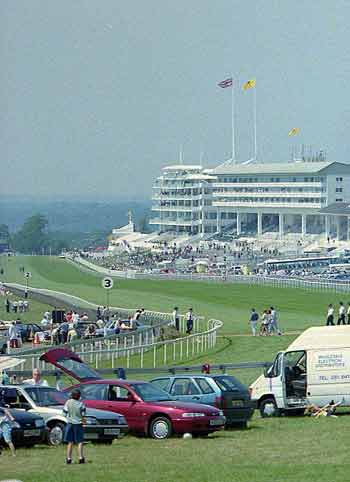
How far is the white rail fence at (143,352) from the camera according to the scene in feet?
117

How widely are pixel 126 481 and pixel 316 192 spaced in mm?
160712

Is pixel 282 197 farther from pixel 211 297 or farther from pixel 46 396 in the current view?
pixel 46 396

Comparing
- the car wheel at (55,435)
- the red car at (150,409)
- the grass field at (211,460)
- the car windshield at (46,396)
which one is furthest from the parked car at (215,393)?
the car wheel at (55,435)

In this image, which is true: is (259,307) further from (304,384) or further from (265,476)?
(265,476)

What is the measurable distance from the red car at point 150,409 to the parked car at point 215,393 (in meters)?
0.95

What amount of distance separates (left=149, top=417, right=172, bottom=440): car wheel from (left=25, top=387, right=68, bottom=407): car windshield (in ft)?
4.52

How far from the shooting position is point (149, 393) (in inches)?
873

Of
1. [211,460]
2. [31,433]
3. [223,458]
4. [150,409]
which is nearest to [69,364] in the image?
[150,409]

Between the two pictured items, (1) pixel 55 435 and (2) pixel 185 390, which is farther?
(2) pixel 185 390

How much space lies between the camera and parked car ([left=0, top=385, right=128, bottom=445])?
21.0 meters

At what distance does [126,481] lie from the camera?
1711 centimetres

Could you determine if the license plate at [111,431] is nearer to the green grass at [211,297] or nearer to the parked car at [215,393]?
the parked car at [215,393]

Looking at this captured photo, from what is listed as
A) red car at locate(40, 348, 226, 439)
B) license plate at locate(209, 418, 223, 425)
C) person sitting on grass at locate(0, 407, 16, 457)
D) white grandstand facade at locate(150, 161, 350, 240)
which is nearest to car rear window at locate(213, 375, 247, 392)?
red car at locate(40, 348, 226, 439)

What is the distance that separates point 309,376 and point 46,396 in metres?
5.23
